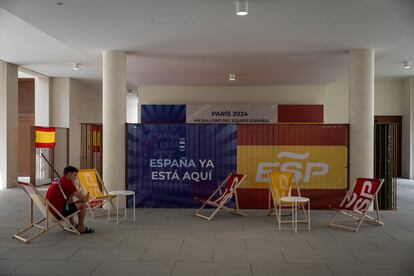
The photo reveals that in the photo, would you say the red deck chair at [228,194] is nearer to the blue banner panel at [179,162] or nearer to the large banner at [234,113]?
the blue banner panel at [179,162]

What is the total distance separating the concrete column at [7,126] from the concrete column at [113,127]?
5.03 m

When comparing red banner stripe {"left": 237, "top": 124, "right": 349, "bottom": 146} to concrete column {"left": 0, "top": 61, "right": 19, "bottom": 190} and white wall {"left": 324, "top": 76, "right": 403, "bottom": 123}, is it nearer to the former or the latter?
white wall {"left": 324, "top": 76, "right": 403, "bottom": 123}

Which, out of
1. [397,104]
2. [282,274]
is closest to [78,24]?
[282,274]

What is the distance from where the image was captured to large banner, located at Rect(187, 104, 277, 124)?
51.9 ft

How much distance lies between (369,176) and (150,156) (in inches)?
184

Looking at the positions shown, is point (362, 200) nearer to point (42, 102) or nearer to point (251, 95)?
point (251, 95)

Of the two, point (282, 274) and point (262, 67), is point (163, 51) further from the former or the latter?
point (282, 274)

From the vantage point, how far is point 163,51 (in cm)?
948

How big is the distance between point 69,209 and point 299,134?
4.97m

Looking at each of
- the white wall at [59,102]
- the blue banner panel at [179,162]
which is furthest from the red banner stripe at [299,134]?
the white wall at [59,102]

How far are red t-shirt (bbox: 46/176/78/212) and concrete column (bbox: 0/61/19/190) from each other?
7023 millimetres

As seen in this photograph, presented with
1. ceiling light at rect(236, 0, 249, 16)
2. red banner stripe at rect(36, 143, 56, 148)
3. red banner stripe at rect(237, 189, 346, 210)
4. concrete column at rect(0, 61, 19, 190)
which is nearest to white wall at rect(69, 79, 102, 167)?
red banner stripe at rect(36, 143, 56, 148)

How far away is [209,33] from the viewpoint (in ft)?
25.8

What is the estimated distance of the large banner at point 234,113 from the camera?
51.9ft
